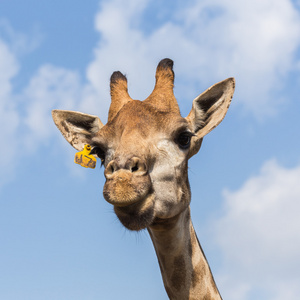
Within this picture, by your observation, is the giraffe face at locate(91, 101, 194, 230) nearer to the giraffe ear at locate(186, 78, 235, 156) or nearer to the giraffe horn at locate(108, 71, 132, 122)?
the giraffe ear at locate(186, 78, 235, 156)

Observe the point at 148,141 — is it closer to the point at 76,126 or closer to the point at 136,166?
the point at 136,166

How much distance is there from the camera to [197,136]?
29.0 ft

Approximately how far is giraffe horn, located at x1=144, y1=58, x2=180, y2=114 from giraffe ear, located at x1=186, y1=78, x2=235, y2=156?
0.41 m

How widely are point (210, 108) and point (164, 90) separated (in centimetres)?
98

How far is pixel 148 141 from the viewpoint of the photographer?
7598 mm

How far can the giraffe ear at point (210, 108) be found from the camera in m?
8.95

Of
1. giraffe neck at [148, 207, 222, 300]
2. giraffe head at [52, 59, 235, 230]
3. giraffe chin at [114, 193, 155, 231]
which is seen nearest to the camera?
giraffe head at [52, 59, 235, 230]

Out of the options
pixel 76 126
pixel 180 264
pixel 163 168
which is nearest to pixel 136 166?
pixel 163 168

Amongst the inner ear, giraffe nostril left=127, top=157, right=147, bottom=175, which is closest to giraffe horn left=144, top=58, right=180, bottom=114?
the inner ear

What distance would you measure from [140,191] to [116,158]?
62 centimetres

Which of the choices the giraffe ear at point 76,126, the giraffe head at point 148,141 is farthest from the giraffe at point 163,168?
the giraffe ear at point 76,126

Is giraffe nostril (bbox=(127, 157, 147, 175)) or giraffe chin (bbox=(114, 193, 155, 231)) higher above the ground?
giraffe nostril (bbox=(127, 157, 147, 175))

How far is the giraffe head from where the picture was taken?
21.9 ft

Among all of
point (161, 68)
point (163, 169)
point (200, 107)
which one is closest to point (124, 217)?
point (163, 169)
